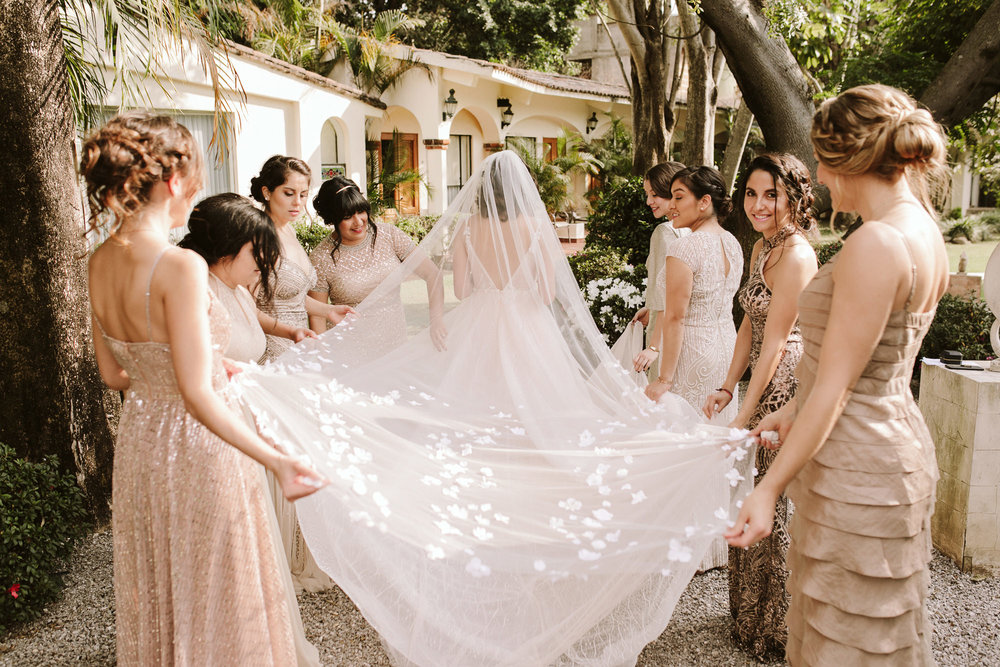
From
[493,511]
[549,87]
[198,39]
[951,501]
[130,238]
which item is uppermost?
[549,87]

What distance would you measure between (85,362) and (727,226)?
5.87 m

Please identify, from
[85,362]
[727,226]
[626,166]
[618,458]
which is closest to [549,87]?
[626,166]

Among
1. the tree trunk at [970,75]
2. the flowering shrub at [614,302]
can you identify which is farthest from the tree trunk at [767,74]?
the flowering shrub at [614,302]

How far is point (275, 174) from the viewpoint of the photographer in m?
4.39

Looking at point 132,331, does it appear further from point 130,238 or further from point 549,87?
point 549,87

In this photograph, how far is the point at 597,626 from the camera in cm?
285

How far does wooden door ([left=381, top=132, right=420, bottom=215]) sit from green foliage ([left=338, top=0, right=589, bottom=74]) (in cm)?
902

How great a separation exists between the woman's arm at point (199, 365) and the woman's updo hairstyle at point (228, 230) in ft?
3.45

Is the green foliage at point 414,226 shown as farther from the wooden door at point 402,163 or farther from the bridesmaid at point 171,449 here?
the bridesmaid at point 171,449

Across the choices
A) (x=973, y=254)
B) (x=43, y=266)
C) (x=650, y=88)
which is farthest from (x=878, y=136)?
(x=973, y=254)

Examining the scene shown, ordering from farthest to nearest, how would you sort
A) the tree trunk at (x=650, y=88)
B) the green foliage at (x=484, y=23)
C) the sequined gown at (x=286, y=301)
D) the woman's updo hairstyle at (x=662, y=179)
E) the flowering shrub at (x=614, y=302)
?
the green foliage at (x=484, y=23) < the tree trunk at (x=650, y=88) < the flowering shrub at (x=614, y=302) < the woman's updo hairstyle at (x=662, y=179) < the sequined gown at (x=286, y=301)

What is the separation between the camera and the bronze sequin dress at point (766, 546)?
10.6ft

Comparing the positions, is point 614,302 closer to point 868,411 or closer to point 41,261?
point 41,261

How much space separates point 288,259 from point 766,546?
2.84 metres
